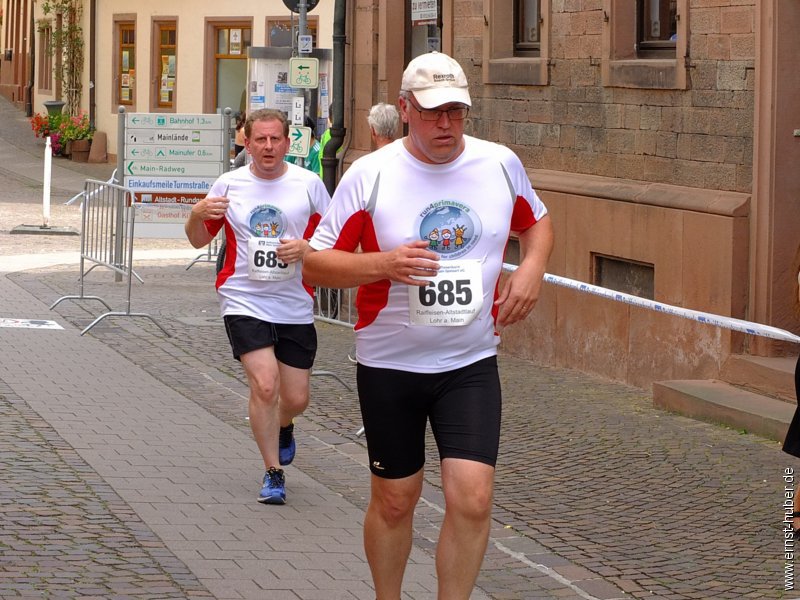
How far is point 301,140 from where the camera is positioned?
15.3 meters

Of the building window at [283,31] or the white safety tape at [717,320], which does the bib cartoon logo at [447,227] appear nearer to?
the white safety tape at [717,320]

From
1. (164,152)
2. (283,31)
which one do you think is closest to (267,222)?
(164,152)

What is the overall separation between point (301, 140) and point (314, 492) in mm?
7821

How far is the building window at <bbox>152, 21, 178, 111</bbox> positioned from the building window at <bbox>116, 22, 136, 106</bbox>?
3.15 feet

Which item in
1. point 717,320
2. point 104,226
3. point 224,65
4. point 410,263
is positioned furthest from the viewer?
point 224,65

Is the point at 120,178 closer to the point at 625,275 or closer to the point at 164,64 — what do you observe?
the point at 625,275

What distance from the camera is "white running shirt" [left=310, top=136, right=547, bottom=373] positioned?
507 centimetres

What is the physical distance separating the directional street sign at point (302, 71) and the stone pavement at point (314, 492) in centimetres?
366

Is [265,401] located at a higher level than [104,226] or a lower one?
lower

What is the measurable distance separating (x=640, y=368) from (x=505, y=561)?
4.79 metres

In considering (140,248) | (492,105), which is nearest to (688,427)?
(492,105)

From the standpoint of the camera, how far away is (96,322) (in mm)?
13250

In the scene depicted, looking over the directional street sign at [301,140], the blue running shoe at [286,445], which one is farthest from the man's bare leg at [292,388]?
the directional street sign at [301,140]

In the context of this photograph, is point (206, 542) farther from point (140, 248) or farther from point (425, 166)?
point (140, 248)
